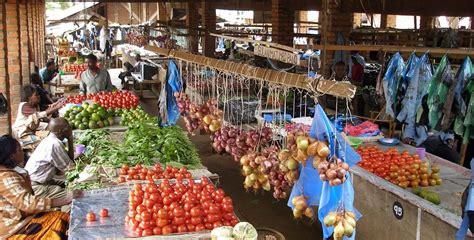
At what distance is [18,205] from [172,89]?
2364 mm

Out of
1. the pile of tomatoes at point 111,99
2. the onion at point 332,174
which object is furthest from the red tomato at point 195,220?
the pile of tomatoes at point 111,99

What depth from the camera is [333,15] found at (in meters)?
8.84

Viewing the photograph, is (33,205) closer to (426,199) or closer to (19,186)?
(19,186)

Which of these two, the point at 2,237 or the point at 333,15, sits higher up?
the point at 333,15

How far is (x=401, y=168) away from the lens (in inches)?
204

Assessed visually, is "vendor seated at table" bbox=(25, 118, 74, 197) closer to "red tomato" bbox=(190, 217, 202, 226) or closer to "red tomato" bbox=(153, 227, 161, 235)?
"red tomato" bbox=(153, 227, 161, 235)

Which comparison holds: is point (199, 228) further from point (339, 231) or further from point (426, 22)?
point (426, 22)

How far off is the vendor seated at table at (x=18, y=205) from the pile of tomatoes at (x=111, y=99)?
393cm

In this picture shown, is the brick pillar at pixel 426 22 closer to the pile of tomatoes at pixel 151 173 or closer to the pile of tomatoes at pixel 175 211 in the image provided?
the pile of tomatoes at pixel 151 173

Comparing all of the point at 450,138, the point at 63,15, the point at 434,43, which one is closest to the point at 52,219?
the point at 450,138

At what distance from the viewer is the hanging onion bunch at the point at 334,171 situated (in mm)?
3021

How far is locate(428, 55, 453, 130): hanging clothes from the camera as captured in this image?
5.86 metres

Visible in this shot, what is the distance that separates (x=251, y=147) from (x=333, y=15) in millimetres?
5297

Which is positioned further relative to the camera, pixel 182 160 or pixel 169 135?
pixel 169 135
